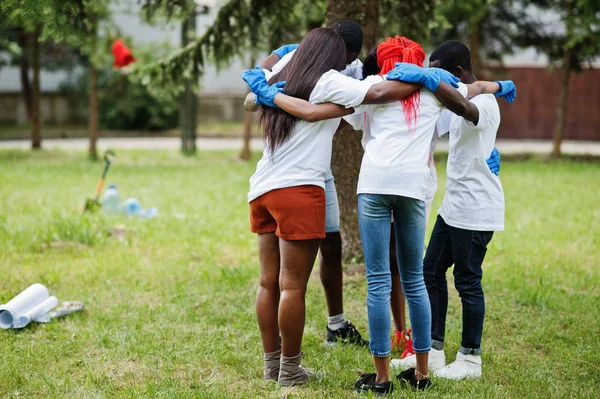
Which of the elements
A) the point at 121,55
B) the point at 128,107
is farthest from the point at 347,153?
the point at 128,107

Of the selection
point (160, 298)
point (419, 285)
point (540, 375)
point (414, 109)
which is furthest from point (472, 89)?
point (160, 298)

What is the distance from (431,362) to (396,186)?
122 centimetres

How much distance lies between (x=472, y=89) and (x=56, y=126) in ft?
81.9

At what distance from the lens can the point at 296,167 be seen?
3.62m

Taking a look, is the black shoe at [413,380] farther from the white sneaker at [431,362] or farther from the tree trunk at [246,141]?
the tree trunk at [246,141]

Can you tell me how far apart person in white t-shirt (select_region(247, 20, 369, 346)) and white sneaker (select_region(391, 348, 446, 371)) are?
40 centimetres

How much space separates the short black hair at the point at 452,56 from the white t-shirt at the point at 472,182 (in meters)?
0.28

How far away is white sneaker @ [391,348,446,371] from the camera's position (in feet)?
13.5

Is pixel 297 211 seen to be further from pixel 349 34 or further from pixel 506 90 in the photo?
pixel 506 90

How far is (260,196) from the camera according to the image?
370cm

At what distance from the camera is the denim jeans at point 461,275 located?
391 cm

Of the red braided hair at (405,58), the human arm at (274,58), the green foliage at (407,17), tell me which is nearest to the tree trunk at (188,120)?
the green foliage at (407,17)

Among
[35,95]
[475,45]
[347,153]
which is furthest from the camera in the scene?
[35,95]

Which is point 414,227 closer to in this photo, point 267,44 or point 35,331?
point 35,331
